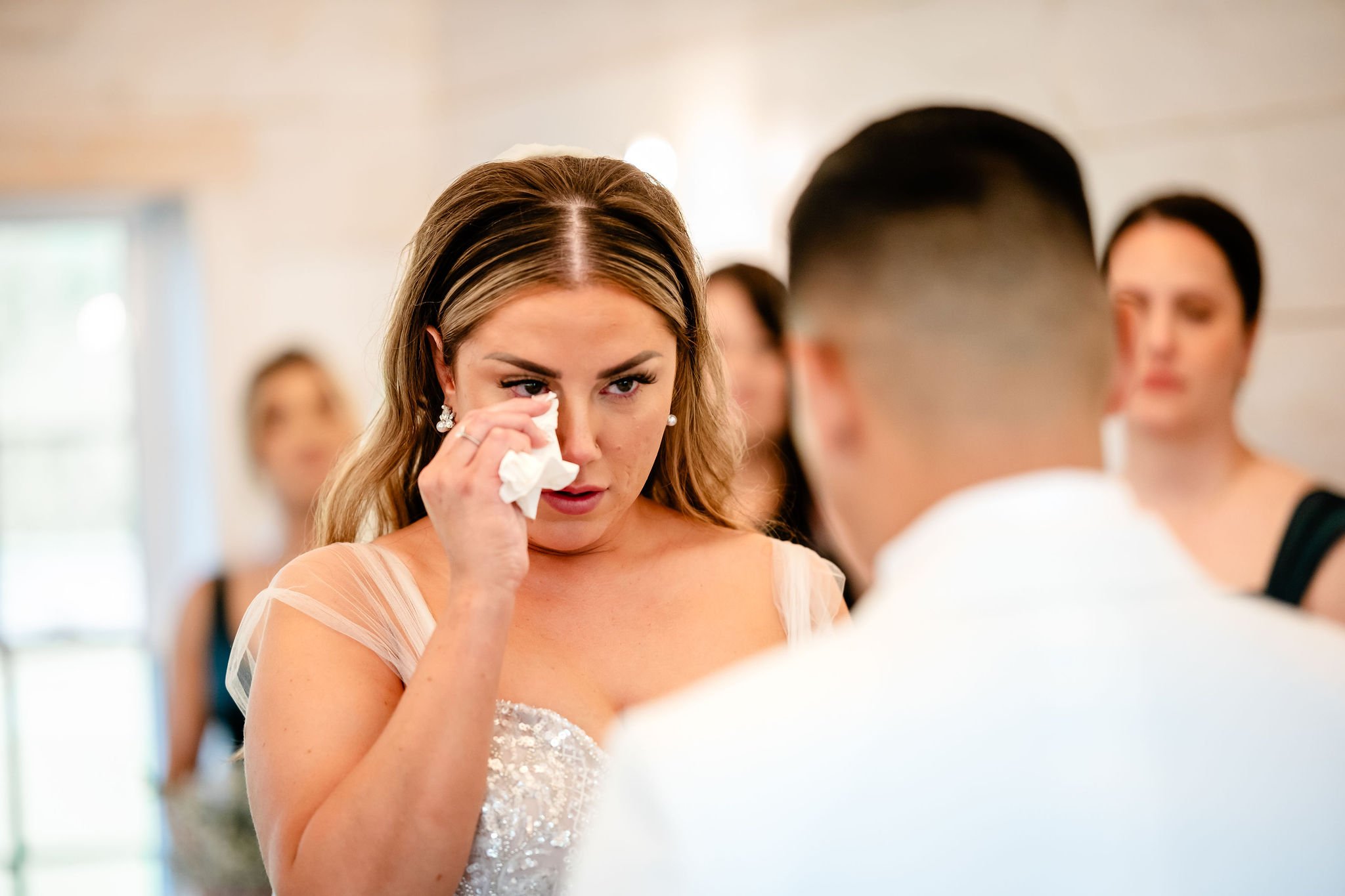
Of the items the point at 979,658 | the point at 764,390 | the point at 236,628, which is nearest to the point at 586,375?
the point at 979,658

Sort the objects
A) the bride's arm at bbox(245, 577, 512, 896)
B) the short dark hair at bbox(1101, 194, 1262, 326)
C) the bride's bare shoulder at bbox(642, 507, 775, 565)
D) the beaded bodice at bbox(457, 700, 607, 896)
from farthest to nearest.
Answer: the short dark hair at bbox(1101, 194, 1262, 326) → the bride's bare shoulder at bbox(642, 507, 775, 565) → the beaded bodice at bbox(457, 700, 607, 896) → the bride's arm at bbox(245, 577, 512, 896)

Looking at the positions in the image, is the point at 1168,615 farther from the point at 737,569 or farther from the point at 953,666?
the point at 737,569

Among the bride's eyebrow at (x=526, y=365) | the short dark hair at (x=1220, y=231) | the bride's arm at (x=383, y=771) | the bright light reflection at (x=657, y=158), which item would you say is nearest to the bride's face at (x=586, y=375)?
the bride's eyebrow at (x=526, y=365)

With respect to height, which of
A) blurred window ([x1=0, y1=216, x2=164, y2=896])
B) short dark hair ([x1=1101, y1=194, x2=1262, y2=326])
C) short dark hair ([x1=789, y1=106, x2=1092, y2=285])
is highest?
short dark hair ([x1=1101, y1=194, x2=1262, y2=326])

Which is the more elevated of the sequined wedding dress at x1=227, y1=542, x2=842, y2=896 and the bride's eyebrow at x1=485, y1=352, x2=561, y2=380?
the bride's eyebrow at x1=485, y1=352, x2=561, y2=380

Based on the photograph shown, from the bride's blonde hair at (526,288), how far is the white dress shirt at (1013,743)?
736 millimetres

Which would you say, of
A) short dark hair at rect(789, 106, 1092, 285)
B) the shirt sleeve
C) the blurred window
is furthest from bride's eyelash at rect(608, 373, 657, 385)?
the blurred window

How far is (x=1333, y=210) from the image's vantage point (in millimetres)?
2148

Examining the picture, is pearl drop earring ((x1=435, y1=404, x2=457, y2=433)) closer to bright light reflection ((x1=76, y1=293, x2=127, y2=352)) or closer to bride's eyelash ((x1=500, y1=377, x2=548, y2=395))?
bride's eyelash ((x1=500, y1=377, x2=548, y2=395))

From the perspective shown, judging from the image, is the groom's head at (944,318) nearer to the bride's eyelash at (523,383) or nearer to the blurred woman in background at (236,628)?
the bride's eyelash at (523,383)

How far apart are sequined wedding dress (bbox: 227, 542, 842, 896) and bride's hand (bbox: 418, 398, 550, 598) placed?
0.67 ft

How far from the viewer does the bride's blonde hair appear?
131 centimetres

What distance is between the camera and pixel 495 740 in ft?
4.22

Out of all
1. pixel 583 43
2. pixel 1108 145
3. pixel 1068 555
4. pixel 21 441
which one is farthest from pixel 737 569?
pixel 21 441
